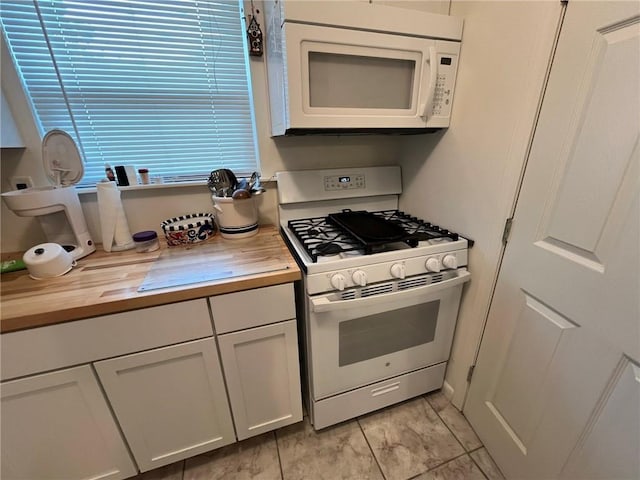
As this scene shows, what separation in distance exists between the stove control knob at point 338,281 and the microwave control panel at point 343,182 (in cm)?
68

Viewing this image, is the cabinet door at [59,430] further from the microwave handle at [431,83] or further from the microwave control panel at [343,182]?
the microwave handle at [431,83]

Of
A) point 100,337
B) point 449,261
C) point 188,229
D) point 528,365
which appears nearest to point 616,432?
point 528,365

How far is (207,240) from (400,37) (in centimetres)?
120

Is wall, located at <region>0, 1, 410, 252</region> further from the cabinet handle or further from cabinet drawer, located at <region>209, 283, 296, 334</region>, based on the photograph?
the cabinet handle

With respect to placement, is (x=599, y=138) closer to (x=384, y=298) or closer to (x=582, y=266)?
(x=582, y=266)

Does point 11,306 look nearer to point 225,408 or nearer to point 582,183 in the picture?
point 225,408

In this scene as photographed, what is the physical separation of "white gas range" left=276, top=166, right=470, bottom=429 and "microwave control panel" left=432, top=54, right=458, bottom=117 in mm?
537

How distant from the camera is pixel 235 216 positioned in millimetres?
1277

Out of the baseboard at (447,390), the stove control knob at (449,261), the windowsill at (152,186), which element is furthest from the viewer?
the baseboard at (447,390)

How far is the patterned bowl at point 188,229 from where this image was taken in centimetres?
123

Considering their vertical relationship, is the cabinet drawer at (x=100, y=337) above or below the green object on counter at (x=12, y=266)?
below

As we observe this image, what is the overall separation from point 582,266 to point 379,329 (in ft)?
2.33

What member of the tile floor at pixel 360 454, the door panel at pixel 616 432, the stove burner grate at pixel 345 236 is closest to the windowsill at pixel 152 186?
the stove burner grate at pixel 345 236

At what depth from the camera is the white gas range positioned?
3.33ft
